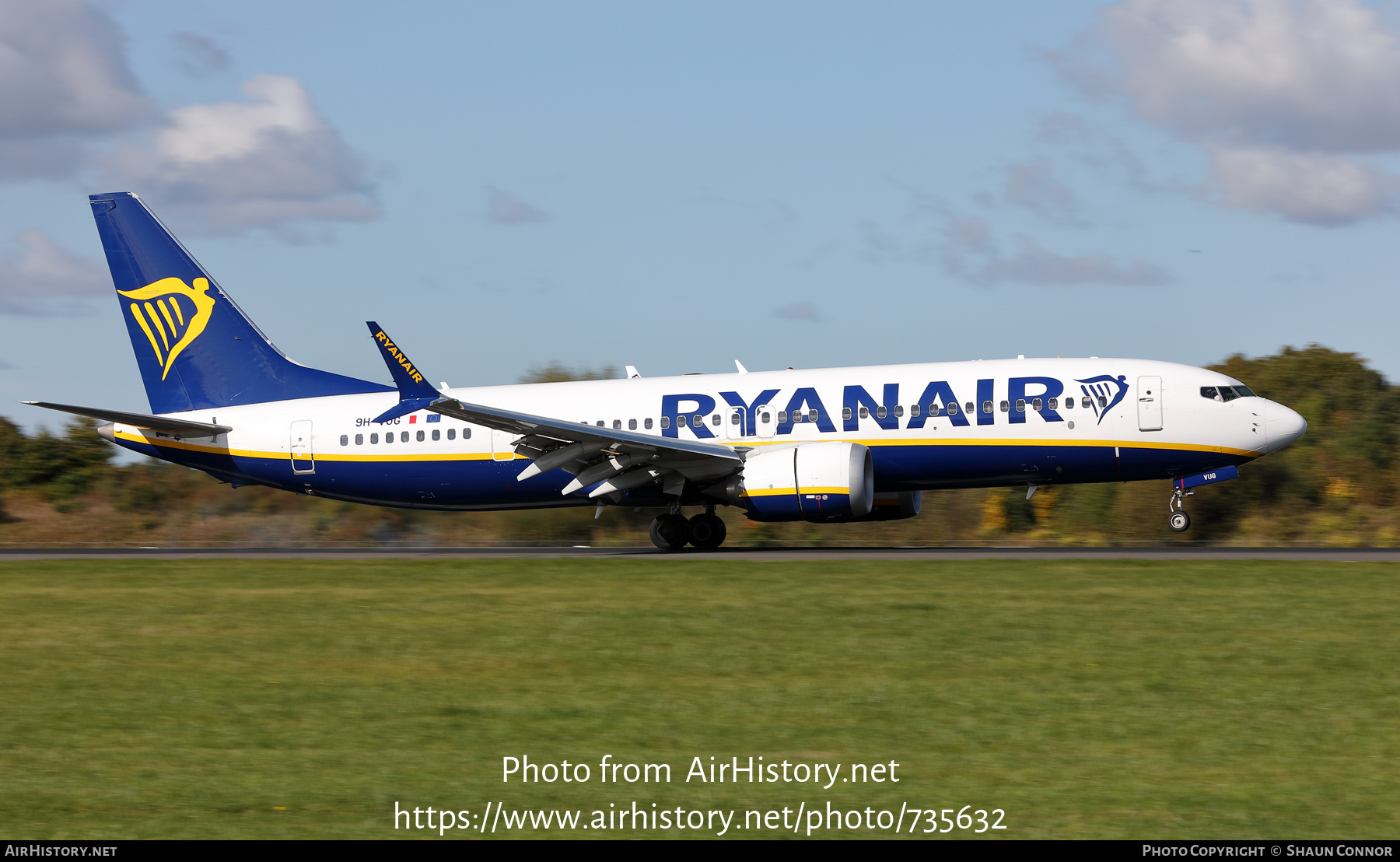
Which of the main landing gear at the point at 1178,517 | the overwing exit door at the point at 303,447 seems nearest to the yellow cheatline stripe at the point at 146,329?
the overwing exit door at the point at 303,447

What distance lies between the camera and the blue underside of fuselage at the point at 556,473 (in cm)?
2611

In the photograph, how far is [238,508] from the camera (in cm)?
3772

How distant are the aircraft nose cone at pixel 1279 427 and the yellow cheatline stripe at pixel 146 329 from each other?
25.0 meters

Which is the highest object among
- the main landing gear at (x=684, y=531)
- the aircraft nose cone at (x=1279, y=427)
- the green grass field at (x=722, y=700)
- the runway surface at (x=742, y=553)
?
the aircraft nose cone at (x=1279, y=427)

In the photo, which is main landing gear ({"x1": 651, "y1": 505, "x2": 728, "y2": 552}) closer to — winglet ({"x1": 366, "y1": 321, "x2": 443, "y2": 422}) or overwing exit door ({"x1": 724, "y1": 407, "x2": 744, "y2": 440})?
overwing exit door ({"x1": 724, "y1": 407, "x2": 744, "y2": 440})

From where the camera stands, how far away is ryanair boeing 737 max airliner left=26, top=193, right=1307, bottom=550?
85.3ft

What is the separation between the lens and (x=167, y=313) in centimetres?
3158

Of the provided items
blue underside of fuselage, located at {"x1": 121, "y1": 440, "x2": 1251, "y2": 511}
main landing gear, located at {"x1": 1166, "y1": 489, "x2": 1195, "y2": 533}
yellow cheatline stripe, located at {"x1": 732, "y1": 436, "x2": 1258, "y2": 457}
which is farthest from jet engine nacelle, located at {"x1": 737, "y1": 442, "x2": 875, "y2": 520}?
main landing gear, located at {"x1": 1166, "y1": 489, "x2": 1195, "y2": 533}

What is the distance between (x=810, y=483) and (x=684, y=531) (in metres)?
4.22

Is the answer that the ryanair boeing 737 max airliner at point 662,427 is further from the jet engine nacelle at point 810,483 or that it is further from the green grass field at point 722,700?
the green grass field at point 722,700

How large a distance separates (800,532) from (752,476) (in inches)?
364

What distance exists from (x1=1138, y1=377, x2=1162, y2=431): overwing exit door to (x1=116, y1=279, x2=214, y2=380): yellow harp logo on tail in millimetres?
21484

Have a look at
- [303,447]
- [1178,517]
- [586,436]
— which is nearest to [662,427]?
[586,436]

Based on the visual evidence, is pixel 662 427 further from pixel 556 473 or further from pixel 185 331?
pixel 185 331
